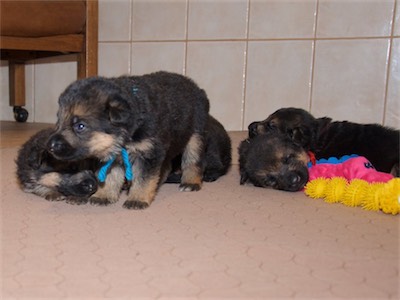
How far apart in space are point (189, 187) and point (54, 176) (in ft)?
2.57

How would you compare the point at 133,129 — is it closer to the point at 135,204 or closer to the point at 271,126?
the point at 135,204

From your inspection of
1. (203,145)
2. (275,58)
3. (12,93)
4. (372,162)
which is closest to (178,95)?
(203,145)

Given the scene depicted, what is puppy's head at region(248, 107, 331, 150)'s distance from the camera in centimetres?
300

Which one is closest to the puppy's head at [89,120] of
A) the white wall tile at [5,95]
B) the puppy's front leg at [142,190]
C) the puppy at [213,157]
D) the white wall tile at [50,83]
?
the puppy's front leg at [142,190]

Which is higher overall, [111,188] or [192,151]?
[192,151]

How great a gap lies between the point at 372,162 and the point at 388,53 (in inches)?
81.5

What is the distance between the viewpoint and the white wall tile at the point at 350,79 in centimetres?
462

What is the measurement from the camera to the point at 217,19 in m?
5.20

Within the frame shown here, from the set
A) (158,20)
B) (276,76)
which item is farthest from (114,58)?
(276,76)

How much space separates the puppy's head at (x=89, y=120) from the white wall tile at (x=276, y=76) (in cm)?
304

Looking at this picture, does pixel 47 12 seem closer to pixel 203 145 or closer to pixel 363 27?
pixel 203 145

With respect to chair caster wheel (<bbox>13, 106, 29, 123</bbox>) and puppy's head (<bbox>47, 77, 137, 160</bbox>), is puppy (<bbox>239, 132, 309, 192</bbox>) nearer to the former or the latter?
puppy's head (<bbox>47, 77, 137, 160</bbox>)

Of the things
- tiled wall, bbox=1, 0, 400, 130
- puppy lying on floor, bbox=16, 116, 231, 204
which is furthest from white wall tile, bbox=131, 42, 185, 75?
puppy lying on floor, bbox=16, 116, 231, 204

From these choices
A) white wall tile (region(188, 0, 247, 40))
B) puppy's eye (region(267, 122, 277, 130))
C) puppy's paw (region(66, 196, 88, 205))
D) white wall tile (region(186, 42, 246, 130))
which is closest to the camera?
puppy's paw (region(66, 196, 88, 205))
